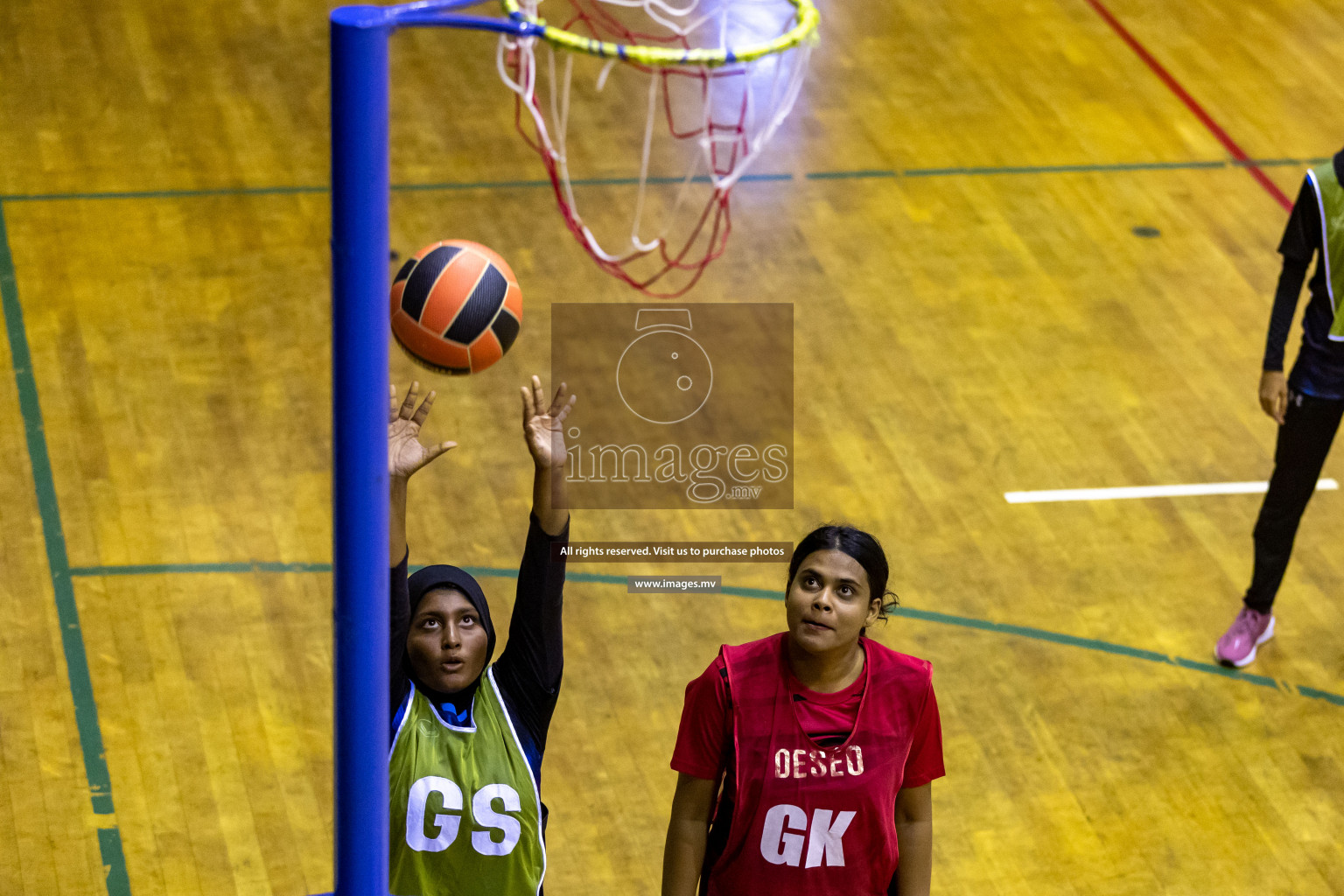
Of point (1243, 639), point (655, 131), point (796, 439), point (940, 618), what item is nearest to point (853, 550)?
point (940, 618)

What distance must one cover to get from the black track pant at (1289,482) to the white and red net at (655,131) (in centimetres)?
264

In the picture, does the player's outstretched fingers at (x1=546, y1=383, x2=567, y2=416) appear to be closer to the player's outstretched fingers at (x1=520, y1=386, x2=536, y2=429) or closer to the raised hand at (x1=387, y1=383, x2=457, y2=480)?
the player's outstretched fingers at (x1=520, y1=386, x2=536, y2=429)

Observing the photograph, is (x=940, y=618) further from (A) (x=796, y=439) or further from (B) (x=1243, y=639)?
(A) (x=796, y=439)

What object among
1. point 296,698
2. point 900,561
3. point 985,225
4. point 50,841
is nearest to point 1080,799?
point 900,561

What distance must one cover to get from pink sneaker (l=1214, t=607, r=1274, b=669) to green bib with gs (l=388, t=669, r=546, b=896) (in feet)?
10.1

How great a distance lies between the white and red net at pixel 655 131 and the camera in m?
7.54

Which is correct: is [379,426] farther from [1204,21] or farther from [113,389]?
[1204,21]

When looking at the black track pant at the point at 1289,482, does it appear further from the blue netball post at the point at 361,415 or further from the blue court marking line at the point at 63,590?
the blue court marking line at the point at 63,590

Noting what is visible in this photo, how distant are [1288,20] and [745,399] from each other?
5759mm

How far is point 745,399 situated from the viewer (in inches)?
267

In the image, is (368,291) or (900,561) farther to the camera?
(900,561)

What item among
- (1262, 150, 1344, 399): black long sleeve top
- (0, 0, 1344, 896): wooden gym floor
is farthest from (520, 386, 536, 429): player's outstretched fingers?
(1262, 150, 1344, 399): black long sleeve top

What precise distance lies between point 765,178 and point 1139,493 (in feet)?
9.26

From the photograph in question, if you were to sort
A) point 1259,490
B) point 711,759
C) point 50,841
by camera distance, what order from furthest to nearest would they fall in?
point 1259,490 < point 50,841 < point 711,759
